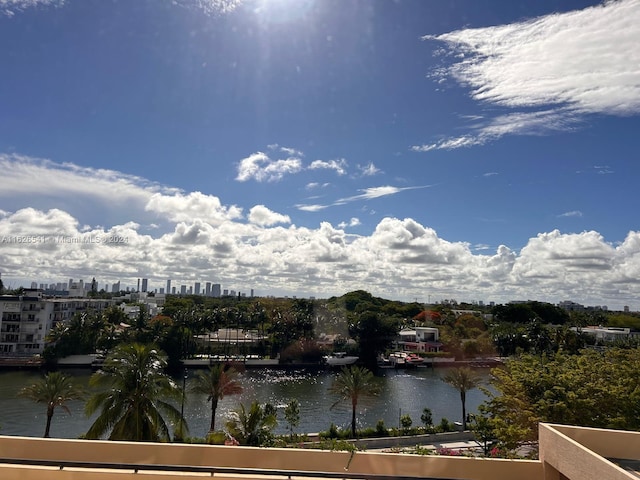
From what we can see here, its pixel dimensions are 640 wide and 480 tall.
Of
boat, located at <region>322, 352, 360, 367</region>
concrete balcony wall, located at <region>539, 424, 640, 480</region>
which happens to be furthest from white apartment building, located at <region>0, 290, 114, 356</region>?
concrete balcony wall, located at <region>539, 424, 640, 480</region>

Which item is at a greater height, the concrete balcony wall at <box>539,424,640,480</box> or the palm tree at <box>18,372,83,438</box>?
the concrete balcony wall at <box>539,424,640,480</box>

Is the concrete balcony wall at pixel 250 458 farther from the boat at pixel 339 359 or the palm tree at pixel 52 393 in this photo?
the boat at pixel 339 359

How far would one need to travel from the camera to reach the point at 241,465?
6.82 metres

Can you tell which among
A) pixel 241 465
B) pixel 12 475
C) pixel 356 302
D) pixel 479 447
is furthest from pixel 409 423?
pixel 356 302

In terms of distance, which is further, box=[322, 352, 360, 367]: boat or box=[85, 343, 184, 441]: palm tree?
box=[322, 352, 360, 367]: boat

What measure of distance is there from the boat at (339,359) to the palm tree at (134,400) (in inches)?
1728

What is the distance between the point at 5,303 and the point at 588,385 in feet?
188

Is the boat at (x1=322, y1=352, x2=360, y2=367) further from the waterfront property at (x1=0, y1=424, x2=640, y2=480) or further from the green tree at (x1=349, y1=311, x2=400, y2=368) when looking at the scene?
the waterfront property at (x1=0, y1=424, x2=640, y2=480)

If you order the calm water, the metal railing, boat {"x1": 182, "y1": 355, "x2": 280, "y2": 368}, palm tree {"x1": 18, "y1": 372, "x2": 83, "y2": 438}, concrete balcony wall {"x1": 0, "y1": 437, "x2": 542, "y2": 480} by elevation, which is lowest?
the calm water

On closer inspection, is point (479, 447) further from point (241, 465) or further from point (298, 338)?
point (298, 338)

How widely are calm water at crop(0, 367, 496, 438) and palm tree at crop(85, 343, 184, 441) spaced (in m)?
15.0

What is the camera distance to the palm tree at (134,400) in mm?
13656

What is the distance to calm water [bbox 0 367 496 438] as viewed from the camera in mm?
29891

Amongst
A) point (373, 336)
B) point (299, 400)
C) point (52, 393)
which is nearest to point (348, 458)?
point (52, 393)
